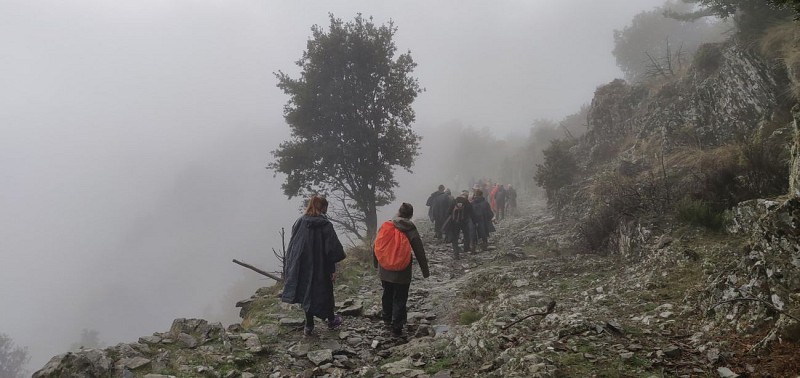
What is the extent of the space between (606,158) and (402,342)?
14.3 meters

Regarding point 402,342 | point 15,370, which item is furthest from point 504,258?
point 15,370

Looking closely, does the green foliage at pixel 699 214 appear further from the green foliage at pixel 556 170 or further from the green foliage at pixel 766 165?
the green foliage at pixel 556 170

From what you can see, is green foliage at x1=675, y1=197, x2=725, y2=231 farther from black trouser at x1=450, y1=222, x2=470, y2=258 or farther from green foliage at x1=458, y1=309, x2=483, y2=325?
black trouser at x1=450, y1=222, x2=470, y2=258

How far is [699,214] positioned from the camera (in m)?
7.32

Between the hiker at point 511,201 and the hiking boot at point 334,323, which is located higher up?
the hiker at point 511,201

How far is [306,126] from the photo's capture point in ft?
59.3

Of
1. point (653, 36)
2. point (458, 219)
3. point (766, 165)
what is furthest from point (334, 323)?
point (653, 36)

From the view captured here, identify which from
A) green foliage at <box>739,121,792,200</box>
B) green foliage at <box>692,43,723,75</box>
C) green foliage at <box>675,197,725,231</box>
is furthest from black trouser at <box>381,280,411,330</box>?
green foliage at <box>692,43,723,75</box>

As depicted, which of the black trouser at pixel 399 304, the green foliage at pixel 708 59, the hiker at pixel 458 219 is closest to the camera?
the black trouser at pixel 399 304

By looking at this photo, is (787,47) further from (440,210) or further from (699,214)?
(440,210)

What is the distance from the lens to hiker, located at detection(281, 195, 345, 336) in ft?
22.0

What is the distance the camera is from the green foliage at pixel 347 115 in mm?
17781

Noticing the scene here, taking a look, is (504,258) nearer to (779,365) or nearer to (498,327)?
(498,327)

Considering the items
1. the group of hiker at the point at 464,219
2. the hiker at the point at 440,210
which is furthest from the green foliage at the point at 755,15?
the hiker at the point at 440,210
